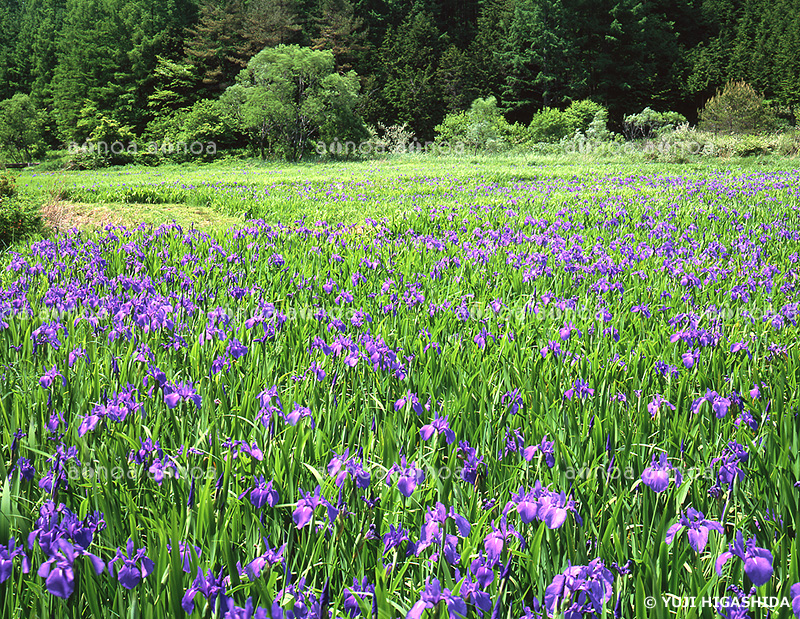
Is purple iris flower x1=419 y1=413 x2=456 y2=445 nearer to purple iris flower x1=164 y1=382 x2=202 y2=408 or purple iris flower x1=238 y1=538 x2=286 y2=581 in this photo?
purple iris flower x1=238 y1=538 x2=286 y2=581

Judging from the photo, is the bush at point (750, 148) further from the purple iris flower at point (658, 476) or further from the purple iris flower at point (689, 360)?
the purple iris flower at point (658, 476)

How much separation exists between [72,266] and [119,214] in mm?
4796

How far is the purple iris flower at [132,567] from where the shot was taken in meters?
1.10

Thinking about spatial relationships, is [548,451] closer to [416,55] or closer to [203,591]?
[203,591]

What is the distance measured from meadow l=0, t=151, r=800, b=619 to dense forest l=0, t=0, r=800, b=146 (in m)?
42.6

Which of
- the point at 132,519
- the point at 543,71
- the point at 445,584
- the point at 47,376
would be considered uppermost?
the point at 543,71

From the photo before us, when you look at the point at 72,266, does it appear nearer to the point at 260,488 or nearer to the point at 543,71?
the point at 260,488

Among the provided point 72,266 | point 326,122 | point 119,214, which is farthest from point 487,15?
point 72,266

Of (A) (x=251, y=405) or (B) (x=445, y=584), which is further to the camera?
(A) (x=251, y=405)

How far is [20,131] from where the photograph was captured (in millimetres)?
38125

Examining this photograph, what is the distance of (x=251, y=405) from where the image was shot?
2195mm

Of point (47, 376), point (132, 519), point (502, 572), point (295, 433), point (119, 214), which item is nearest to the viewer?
point (502, 572)

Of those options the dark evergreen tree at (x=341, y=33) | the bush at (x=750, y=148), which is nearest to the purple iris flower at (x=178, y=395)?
the bush at (x=750, y=148)

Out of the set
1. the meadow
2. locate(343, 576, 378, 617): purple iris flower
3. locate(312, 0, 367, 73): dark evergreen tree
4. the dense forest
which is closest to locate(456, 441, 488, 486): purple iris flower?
the meadow
